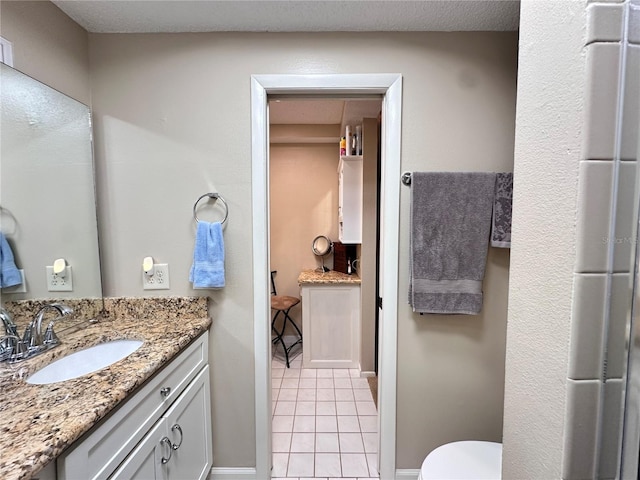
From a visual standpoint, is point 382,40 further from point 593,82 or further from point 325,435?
point 325,435

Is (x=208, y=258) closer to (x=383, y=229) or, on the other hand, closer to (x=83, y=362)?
(x=83, y=362)

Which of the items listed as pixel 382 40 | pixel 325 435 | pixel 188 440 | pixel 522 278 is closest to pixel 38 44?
pixel 382 40

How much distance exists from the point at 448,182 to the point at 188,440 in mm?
1686

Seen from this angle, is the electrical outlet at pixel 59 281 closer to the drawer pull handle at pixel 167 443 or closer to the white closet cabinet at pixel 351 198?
the drawer pull handle at pixel 167 443

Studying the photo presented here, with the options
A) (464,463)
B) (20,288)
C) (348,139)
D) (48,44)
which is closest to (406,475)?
(464,463)

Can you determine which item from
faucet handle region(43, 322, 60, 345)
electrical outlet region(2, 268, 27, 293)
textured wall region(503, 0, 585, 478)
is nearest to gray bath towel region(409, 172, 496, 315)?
textured wall region(503, 0, 585, 478)

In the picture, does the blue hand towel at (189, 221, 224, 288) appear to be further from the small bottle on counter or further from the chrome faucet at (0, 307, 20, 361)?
the small bottle on counter

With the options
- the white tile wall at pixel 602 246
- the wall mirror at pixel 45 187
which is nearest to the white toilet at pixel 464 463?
the white tile wall at pixel 602 246

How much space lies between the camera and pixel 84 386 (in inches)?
33.6

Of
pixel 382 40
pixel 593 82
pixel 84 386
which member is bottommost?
pixel 84 386

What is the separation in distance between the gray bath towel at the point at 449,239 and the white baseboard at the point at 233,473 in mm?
1250

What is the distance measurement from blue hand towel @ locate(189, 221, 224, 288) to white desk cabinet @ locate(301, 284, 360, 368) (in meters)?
1.36

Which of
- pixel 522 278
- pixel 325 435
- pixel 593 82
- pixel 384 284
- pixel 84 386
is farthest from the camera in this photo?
pixel 325 435

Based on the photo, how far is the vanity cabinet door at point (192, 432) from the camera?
1.14 m
